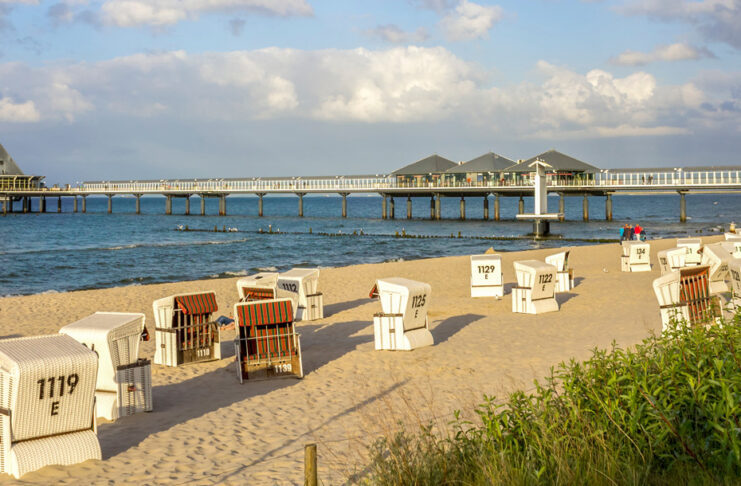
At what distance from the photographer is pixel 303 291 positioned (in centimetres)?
1348

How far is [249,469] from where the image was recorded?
18.0 ft

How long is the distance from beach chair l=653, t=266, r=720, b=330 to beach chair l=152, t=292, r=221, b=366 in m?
6.16

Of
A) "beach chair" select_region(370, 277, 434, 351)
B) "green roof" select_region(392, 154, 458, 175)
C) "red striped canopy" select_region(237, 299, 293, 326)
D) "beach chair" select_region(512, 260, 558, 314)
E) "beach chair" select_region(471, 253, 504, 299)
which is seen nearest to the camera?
"red striped canopy" select_region(237, 299, 293, 326)

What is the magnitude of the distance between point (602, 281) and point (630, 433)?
48.4ft

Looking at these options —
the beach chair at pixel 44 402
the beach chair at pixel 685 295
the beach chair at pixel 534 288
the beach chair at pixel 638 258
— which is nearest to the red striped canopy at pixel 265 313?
the beach chair at pixel 44 402

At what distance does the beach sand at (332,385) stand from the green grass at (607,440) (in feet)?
1.74

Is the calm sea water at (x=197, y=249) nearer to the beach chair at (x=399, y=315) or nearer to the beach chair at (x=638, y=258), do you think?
the beach chair at (x=638, y=258)

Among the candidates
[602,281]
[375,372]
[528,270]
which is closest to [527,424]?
[375,372]

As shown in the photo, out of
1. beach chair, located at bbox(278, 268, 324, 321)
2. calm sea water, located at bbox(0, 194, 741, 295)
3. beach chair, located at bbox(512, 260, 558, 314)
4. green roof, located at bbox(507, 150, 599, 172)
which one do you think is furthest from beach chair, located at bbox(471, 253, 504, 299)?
green roof, located at bbox(507, 150, 599, 172)

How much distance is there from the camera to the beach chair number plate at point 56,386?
16.4 ft

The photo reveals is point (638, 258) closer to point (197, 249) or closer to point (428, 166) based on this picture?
point (197, 249)

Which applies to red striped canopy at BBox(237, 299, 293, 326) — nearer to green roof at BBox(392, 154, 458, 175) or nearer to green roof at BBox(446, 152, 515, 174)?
green roof at BBox(446, 152, 515, 174)

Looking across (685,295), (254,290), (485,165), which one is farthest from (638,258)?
(485,165)

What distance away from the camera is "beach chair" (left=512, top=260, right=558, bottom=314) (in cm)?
1291
